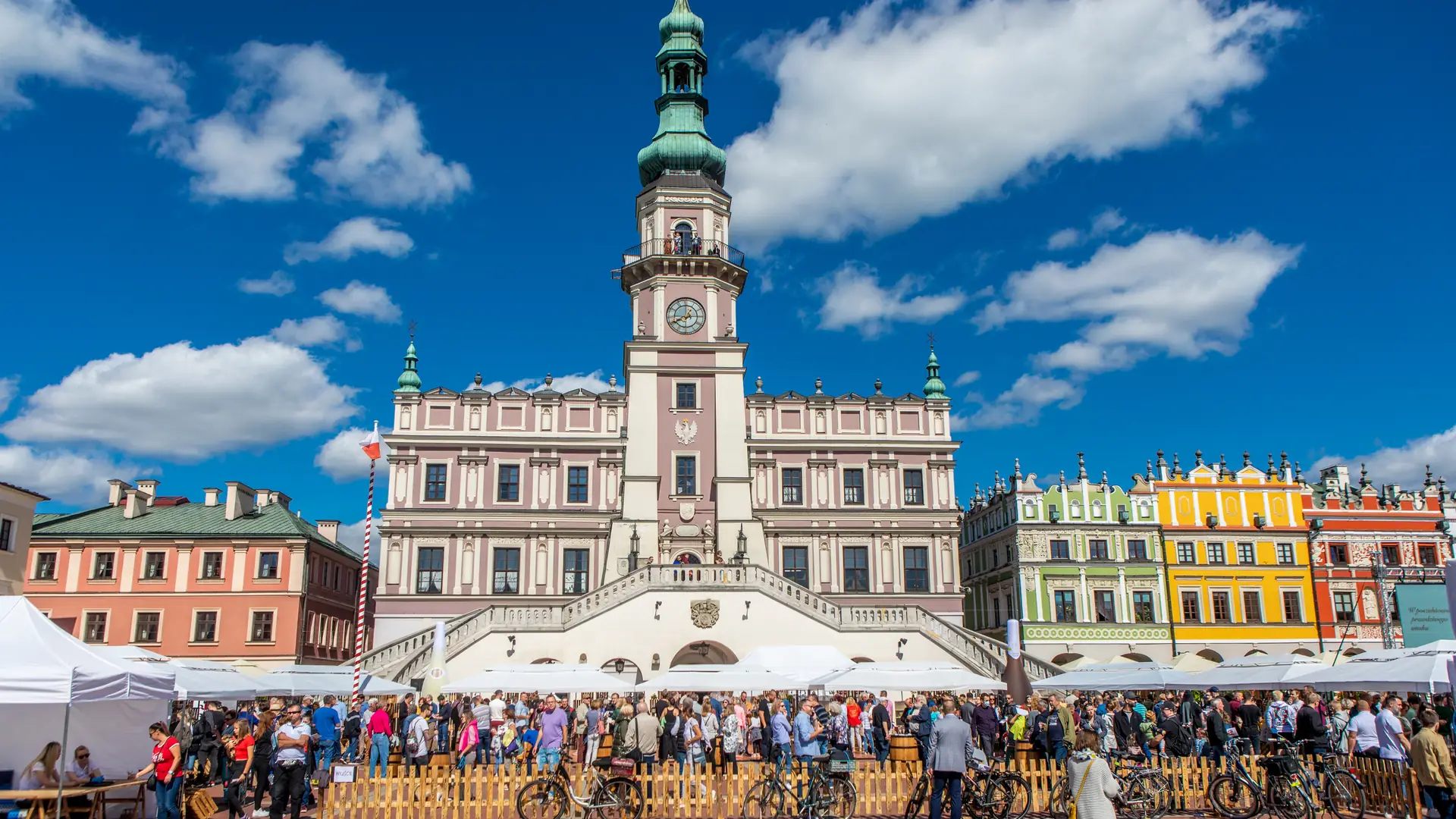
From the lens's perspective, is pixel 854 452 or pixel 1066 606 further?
pixel 1066 606

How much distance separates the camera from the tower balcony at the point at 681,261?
1941 inches

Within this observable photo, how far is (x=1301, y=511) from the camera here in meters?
56.2

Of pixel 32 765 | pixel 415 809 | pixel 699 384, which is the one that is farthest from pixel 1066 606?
pixel 32 765

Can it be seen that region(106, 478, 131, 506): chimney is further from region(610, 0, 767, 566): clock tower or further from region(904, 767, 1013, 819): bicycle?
Answer: region(904, 767, 1013, 819): bicycle

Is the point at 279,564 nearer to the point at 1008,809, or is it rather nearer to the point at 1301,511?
the point at 1008,809

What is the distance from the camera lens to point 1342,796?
17109 mm

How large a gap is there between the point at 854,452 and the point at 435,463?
17.9 metres

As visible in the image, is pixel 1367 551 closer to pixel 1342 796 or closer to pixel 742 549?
pixel 742 549

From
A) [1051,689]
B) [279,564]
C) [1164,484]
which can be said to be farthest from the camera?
[1164,484]

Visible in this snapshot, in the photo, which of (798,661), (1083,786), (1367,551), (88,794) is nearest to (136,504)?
(798,661)

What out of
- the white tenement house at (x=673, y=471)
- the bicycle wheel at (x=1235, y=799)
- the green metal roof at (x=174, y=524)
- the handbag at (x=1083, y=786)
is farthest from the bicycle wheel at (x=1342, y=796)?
the green metal roof at (x=174, y=524)

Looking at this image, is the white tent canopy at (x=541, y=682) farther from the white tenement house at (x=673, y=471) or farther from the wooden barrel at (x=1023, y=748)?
the white tenement house at (x=673, y=471)

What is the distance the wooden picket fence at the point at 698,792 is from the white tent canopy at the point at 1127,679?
7802 millimetres

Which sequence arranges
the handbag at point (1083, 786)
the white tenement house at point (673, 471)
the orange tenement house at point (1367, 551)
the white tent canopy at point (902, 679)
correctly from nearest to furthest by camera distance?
1. the handbag at point (1083, 786)
2. the white tent canopy at point (902, 679)
3. the white tenement house at point (673, 471)
4. the orange tenement house at point (1367, 551)
